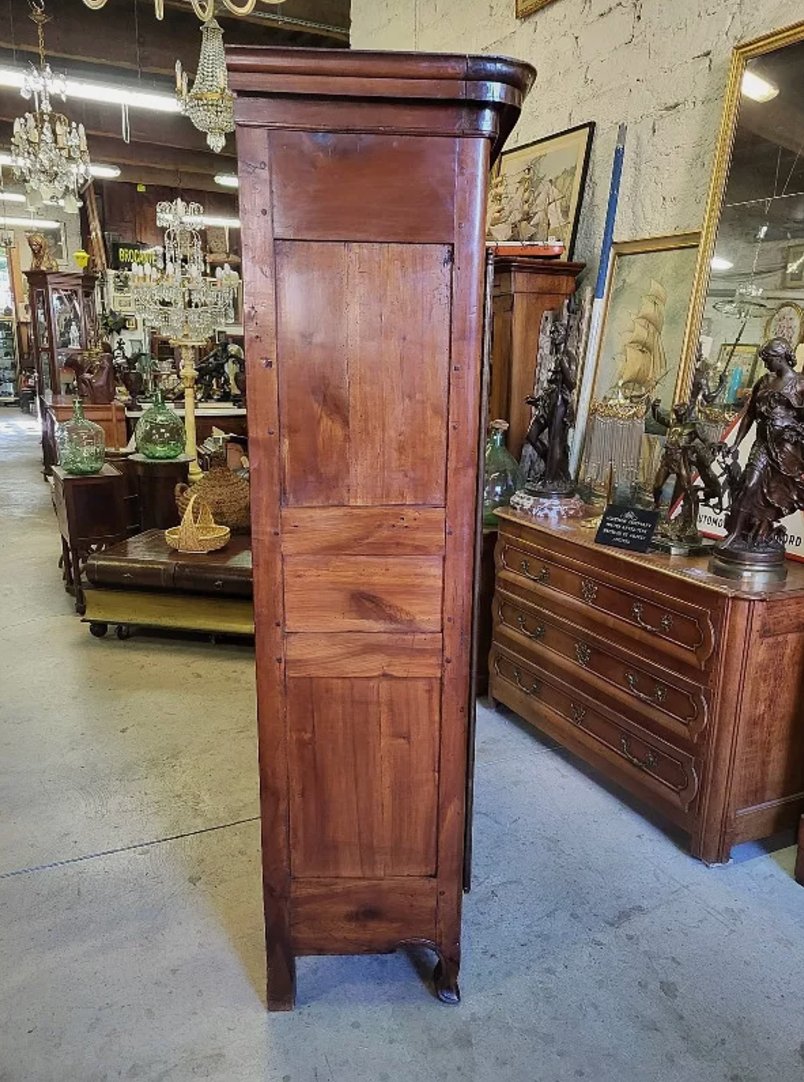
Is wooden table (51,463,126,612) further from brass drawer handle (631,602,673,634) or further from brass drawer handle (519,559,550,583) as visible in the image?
brass drawer handle (631,602,673,634)

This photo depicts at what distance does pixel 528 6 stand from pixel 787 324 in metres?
1.97

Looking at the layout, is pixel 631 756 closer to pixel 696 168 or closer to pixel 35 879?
pixel 35 879

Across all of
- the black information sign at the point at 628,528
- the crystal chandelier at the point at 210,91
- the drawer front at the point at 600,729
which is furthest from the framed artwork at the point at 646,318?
the crystal chandelier at the point at 210,91

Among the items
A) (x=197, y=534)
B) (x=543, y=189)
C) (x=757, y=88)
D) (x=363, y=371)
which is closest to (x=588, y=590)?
(x=363, y=371)

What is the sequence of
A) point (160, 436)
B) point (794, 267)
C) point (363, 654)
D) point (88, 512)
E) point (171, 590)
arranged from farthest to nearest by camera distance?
point (160, 436) → point (88, 512) → point (171, 590) → point (794, 267) → point (363, 654)

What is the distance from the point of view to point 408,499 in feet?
4.84

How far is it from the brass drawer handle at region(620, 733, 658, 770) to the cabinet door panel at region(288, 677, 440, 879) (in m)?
0.94

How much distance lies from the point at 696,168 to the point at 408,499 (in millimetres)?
1864

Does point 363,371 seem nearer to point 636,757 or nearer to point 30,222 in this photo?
point 636,757

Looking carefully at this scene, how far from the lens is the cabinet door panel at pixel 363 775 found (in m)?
1.57

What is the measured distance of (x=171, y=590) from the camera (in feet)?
11.9

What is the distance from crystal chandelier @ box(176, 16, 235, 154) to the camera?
4016mm

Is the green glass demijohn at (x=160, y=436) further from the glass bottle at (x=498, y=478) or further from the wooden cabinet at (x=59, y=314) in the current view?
the wooden cabinet at (x=59, y=314)

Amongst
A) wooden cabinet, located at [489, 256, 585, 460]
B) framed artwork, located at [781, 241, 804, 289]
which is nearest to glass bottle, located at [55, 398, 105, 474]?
wooden cabinet, located at [489, 256, 585, 460]
